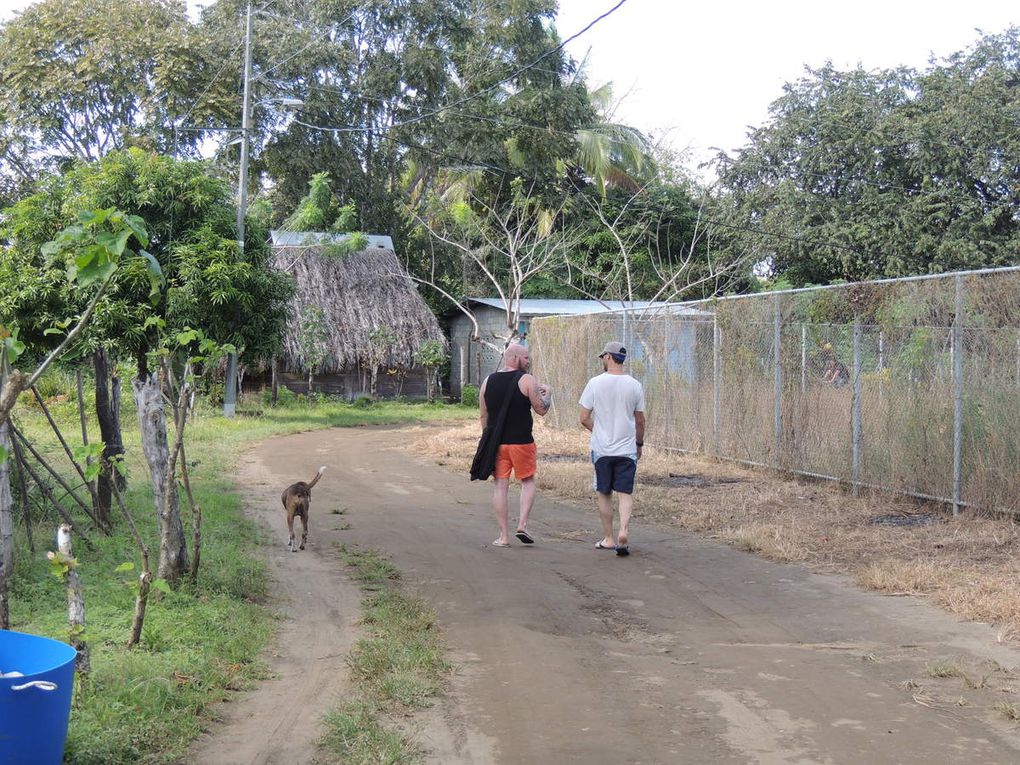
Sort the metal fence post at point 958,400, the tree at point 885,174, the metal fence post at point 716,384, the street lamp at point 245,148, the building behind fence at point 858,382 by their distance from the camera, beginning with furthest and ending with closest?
the tree at point 885,174, the street lamp at point 245,148, the metal fence post at point 716,384, the metal fence post at point 958,400, the building behind fence at point 858,382

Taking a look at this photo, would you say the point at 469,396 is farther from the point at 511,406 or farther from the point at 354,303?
the point at 511,406

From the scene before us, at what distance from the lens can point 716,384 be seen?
45.4 feet

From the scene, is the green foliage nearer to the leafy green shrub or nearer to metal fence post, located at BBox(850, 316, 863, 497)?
metal fence post, located at BBox(850, 316, 863, 497)

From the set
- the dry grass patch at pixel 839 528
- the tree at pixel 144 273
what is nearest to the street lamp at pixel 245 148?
the dry grass patch at pixel 839 528

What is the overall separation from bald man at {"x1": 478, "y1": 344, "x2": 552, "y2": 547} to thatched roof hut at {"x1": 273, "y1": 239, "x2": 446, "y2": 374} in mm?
19766

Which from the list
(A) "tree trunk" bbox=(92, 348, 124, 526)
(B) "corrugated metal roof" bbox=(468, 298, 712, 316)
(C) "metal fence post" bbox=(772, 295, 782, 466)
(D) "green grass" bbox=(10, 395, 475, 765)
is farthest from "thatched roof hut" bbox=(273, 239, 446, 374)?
(A) "tree trunk" bbox=(92, 348, 124, 526)

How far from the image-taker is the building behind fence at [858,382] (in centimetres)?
916

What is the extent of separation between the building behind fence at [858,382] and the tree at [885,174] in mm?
12366

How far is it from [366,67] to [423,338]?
9088 millimetres

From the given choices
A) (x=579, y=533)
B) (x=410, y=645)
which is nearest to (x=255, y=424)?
(x=579, y=533)

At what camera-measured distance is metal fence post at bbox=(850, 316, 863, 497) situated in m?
10.8

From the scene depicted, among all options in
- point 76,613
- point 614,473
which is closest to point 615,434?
point 614,473

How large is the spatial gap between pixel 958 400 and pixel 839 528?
1.62m

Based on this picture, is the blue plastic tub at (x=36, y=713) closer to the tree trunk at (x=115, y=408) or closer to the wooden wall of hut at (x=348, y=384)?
the tree trunk at (x=115, y=408)
